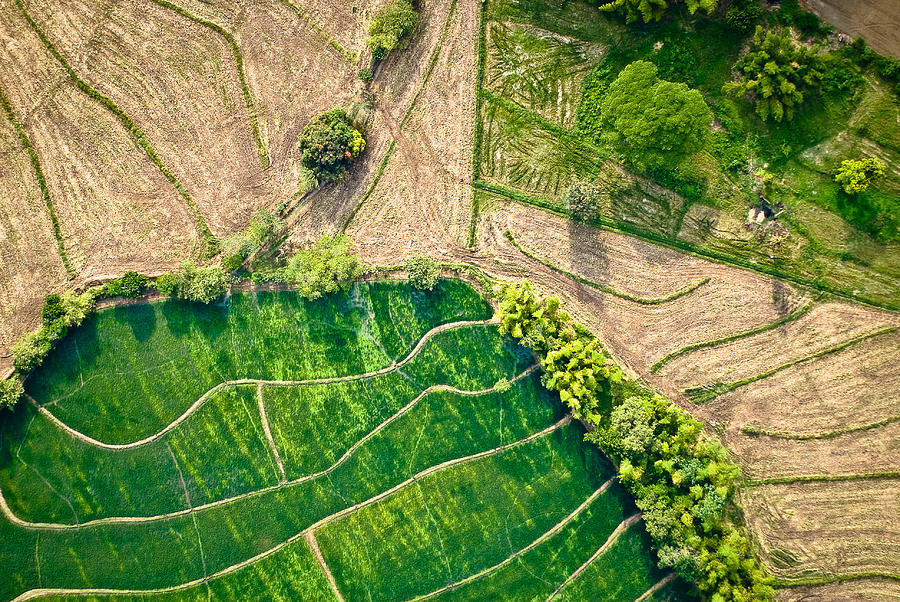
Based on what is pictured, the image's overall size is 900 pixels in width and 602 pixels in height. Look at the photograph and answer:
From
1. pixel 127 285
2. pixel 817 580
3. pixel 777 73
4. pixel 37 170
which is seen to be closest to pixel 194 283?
pixel 127 285

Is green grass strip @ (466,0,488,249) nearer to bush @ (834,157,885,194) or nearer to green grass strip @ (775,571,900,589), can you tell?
bush @ (834,157,885,194)

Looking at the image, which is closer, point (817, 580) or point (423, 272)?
point (817, 580)

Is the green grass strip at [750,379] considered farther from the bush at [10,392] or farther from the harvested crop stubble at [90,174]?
the bush at [10,392]

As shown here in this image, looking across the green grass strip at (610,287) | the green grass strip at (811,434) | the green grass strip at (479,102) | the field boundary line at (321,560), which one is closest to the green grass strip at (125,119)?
the green grass strip at (479,102)

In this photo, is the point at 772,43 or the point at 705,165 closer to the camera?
the point at 772,43

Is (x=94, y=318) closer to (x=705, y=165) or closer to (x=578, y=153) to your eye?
(x=578, y=153)

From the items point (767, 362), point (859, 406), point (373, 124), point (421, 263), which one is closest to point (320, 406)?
point (421, 263)

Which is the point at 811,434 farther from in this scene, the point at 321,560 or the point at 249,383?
the point at 249,383

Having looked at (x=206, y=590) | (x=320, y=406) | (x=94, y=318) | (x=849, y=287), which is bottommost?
(x=206, y=590)
